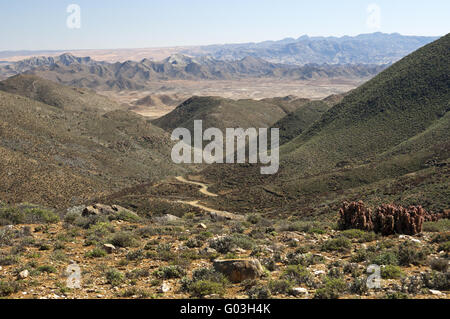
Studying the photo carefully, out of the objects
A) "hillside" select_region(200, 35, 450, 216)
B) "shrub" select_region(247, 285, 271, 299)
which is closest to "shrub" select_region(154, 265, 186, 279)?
"shrub" select_region(247, 285, 271, 299)

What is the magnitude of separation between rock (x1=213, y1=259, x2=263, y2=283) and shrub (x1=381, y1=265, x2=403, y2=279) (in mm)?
3791

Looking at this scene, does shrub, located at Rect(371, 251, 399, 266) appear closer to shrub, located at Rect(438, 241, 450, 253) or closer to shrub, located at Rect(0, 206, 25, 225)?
shrub, located at Rect(438, 241, 450, 253)

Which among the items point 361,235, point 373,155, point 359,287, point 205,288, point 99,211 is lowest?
point 373,155

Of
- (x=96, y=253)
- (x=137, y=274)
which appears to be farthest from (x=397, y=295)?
(x=96, y=253)

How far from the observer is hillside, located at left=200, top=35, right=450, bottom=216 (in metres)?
37.2

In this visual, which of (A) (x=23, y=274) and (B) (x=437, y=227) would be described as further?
(B) (x=437, y=227)

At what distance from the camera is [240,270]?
36.3ft

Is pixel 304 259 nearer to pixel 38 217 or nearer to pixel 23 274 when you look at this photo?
pixel 23 274

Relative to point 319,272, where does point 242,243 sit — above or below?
below

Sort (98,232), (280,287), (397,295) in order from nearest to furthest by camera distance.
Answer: (397,295), (280,287), (98,232)

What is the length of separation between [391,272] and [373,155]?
48432 mm

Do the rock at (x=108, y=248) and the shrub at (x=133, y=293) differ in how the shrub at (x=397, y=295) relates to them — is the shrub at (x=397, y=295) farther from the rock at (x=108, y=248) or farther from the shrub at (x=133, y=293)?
the rock at (x=108, y=248)

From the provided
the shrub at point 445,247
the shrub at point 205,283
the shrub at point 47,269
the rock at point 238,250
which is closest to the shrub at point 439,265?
the shrub at point 445,247

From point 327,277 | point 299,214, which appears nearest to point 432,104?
point 299,214
